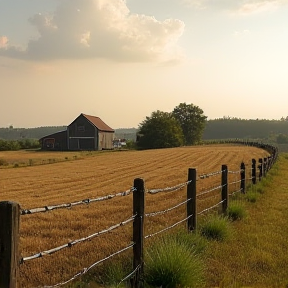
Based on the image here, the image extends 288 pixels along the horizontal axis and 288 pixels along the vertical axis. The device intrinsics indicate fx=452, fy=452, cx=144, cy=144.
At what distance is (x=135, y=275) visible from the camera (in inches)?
240

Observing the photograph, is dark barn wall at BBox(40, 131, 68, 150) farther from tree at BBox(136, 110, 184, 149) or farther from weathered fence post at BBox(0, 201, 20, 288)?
weathered fence post at BBox(0, 201, 20, 288)

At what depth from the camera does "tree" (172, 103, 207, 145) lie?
121 metres

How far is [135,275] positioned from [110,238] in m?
3.27

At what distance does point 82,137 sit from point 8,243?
272 feet

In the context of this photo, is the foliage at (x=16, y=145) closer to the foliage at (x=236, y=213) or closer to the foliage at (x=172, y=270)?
the foliage at (x=236, y=213)

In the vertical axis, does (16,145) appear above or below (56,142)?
below

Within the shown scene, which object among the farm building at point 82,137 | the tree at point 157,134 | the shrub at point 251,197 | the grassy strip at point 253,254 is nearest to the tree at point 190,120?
the tree at point 157,134

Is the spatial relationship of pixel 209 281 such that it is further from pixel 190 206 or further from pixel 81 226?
pixel 81 226

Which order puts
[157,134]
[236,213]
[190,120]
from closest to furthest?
1. [236,213]
2. [157,134]
3. [190,120]

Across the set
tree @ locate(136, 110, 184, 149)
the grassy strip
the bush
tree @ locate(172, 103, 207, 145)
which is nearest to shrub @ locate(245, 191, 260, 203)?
the bush

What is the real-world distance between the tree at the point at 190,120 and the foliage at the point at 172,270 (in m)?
112

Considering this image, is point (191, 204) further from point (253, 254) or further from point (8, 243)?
point (8, 243)

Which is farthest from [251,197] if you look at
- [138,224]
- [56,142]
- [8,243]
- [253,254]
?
[56,142]

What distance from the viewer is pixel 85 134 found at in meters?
86.1
